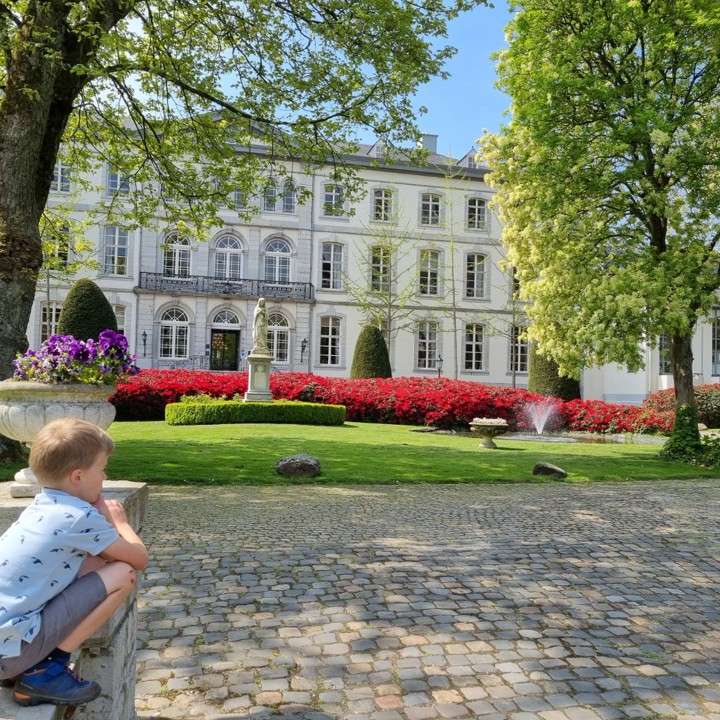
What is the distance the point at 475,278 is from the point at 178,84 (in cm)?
2596

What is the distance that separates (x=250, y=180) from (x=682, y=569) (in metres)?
9.93

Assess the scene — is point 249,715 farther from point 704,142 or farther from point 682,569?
point 704,142

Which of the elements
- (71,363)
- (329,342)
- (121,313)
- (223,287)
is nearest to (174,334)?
(121,313)

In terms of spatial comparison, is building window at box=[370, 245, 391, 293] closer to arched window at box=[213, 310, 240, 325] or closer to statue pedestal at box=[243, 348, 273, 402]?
arched window at box=[213, 310, 240, 325]

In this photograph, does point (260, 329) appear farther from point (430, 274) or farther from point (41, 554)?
point (41, 554)

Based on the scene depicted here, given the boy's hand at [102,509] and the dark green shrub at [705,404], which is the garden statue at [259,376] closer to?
the dark green shrub at [705,404]

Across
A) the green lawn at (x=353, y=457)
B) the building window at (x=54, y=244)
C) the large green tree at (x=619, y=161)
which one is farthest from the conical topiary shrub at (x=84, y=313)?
the large green tree at (x=619, y=161)

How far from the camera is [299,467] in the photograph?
935 cm

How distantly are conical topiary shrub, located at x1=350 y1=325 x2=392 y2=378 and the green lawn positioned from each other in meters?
8.70

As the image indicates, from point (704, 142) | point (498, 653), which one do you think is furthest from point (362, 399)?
point (498, 653)

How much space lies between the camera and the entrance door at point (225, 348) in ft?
104

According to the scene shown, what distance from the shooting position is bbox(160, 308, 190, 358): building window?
30.4 meters

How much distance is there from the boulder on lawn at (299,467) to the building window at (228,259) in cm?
2316

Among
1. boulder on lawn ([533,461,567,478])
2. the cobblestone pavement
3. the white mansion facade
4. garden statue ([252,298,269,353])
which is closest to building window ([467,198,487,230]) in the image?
the white mansion facade
